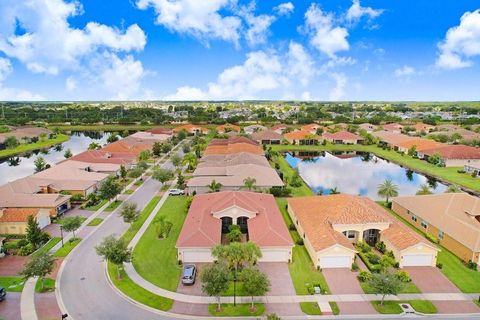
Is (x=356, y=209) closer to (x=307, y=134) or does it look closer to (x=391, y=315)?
(x=391, y=315)

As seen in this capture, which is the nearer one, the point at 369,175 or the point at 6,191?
the point at 6,191

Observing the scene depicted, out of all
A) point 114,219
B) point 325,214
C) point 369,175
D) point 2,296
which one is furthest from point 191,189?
point 369,175

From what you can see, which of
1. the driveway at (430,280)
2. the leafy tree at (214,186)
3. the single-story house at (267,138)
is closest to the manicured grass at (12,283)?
the leafy tree at (214,186)

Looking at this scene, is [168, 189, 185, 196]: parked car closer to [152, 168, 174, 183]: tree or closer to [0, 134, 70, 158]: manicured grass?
[152, 168, 174, 183]: tree

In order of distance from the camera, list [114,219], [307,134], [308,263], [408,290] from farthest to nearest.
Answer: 1. [307,134]
2. [114,219]
3. [308,263]
4. [408,290]

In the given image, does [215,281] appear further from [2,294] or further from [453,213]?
[453,213]

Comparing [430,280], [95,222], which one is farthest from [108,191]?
[430,280]

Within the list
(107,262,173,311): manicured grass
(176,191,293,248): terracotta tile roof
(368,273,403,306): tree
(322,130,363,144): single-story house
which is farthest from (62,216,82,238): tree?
(322,130,363,144): single-story house
